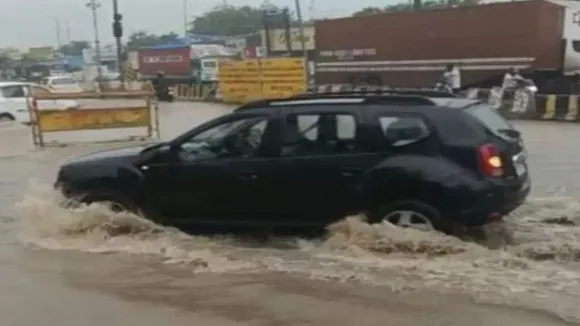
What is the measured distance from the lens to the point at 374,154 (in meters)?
7.60

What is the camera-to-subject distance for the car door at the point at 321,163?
25.2 feet

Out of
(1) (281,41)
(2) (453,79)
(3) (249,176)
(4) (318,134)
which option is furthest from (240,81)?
(4) (318,134)

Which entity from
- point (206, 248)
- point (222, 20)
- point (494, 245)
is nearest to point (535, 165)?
point (494, 245)

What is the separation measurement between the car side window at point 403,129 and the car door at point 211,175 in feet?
3.73

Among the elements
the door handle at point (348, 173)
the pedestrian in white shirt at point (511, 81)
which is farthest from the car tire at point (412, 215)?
the pedestrian in white shirt at point (511, 81)

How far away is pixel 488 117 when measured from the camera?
7.82m

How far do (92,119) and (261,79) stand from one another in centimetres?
1433

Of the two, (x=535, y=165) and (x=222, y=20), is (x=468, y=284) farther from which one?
(x=222, y=20)

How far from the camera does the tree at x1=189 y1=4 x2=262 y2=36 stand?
11525 cm

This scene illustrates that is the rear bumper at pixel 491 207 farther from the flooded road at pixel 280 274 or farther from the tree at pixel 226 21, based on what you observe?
the tree at pixel 226 21

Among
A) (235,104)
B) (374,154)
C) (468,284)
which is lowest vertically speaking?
(235,104)

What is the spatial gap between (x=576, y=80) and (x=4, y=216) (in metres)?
20.5

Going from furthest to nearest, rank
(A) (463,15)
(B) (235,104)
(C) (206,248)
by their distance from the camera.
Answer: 1. (B) (235,104)
2. (A) (463,15)
3. (C) (206,248)

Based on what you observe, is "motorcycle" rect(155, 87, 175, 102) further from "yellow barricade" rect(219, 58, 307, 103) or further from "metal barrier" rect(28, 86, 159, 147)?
"metal barrier" rect(28, 86, 159, 147)
